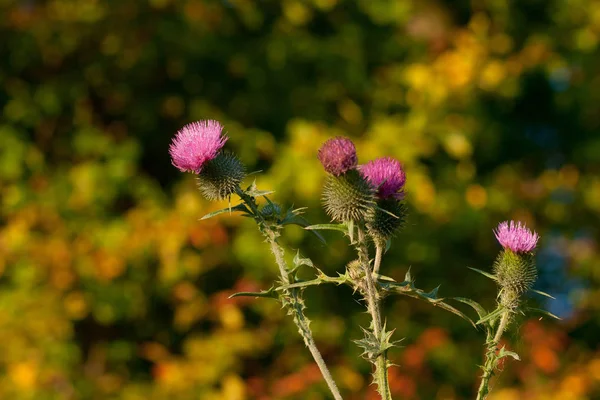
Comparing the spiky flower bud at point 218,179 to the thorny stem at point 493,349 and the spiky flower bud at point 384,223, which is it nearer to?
the spiky flower bud at point 384,223

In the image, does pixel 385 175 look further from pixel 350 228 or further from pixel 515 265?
pixel 515 265

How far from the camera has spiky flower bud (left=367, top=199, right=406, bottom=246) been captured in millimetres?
1686

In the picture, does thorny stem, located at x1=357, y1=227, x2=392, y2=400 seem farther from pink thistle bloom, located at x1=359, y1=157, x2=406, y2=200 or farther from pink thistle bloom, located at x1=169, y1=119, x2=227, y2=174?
pink thistle bloom, located at x1=169, y1=119, x2=227, y2=174

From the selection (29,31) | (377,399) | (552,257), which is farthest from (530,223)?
(29,31)

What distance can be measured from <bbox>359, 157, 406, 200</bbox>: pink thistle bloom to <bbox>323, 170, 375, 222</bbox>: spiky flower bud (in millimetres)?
21

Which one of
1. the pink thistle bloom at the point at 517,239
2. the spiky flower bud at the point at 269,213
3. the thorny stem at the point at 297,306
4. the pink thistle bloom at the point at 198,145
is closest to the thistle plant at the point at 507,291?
the pink thistle bloom at the point at 517,239

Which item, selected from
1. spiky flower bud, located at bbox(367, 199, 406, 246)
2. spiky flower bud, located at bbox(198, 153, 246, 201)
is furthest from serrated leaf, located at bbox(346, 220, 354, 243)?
spiky flower bud, located at bbox(198, 153, 246, 201)

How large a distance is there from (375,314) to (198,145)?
454 mm

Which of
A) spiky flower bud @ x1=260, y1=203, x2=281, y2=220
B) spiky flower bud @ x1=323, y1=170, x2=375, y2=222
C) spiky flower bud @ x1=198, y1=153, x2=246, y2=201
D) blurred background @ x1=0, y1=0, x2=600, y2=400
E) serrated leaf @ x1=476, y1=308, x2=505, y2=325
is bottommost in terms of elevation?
serrated leaf @ x1=476, y1=308, x2=505, y2=325

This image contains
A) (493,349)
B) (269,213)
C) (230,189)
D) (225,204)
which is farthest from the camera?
(225,204)

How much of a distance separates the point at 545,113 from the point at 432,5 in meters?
1.48

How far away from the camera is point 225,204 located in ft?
13.4

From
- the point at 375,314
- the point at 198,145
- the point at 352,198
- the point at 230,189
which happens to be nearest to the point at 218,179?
the point at 230,189

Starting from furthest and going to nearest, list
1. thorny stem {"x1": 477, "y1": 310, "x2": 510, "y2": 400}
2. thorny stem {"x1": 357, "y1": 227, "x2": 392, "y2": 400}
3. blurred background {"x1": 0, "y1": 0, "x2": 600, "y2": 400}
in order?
1. blurred background {"x1": 0, "y1": 0, "x2": 600, "y2": 400}
2. thorny stem {"x1": 477, "y1": 310, "x2": 510, "y2": 400}
3. thorny stem {"x1": 357, "y1": 227, "x2": 392, "y2": 400}
